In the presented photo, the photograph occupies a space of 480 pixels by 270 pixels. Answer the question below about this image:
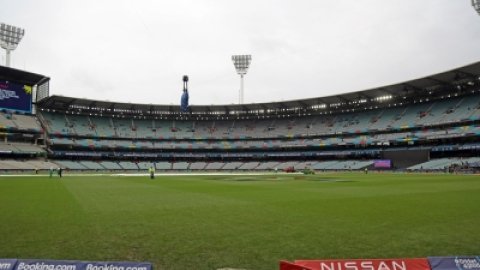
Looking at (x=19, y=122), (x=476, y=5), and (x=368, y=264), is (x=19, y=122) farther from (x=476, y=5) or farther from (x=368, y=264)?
(x=476, y=5)

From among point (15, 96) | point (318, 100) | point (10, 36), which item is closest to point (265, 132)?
point (318, 100)

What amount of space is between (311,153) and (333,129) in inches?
372

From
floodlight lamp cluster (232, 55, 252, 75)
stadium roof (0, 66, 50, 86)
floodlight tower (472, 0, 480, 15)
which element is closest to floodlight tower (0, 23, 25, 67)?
stadium roof (0, 66, 50, 86)

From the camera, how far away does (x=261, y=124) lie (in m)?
110

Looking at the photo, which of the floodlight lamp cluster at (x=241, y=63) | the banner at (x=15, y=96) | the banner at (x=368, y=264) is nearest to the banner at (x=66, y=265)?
the banner at (x=368, y=264)

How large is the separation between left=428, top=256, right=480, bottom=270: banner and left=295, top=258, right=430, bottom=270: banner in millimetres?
169

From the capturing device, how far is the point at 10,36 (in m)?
81.6

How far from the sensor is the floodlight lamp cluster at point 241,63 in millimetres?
102463

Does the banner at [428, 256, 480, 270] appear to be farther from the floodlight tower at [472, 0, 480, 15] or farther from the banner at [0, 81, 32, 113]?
the banner at [0, 81, 32, 113]

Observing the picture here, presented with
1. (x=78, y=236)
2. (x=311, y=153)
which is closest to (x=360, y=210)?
(x=78, y=236)

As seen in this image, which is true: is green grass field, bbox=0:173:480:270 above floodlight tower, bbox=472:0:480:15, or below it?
below

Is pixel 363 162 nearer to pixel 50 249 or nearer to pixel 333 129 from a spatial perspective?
pixel 333 129

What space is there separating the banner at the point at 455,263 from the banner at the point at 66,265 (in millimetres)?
5118

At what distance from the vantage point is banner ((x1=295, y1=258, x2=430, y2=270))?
229 inches
